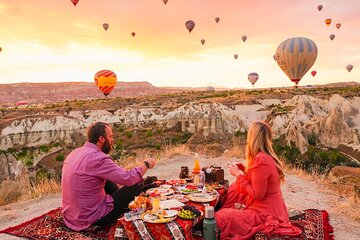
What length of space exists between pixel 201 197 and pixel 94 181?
4.76 feet

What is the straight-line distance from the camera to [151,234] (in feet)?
13.8

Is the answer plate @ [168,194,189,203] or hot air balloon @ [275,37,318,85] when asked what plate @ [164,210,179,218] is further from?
hot air balloon @ [275,37,318,85]

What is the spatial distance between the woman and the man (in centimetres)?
132

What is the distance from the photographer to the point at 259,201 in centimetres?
480

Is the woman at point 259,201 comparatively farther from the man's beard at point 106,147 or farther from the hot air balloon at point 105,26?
the hot air balloon at point 105,26

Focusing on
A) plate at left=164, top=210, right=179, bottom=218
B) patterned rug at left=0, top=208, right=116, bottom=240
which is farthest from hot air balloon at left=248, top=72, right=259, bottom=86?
plate at left=164, top=210, right=179, bottom=218

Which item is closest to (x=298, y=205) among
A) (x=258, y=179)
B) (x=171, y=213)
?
(x=258, y=179)

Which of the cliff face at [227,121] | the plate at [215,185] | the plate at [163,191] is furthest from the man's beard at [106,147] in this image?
the cliff face at [227,121]

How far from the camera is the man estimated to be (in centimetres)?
479

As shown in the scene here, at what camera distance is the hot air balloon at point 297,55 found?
37219 mm

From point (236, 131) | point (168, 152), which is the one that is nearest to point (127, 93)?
point (236, 131)

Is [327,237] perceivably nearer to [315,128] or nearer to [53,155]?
[315,128]

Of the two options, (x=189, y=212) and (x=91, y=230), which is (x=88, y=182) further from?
(x=189, y=212)

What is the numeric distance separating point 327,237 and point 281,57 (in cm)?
3537
